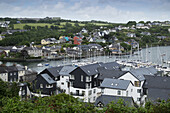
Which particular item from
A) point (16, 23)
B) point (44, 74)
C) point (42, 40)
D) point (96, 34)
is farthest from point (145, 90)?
point (16, 23)

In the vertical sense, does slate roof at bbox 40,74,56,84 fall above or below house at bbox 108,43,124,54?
above

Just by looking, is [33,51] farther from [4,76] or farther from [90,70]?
[90,70]

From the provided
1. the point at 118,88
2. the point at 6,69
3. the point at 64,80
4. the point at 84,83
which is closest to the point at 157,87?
the point at 118,88

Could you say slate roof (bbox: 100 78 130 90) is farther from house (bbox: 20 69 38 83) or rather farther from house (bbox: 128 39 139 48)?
house (bbox: 128 39 139 48)

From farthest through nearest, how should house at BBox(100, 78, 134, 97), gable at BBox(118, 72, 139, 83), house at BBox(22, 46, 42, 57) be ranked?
1. house at BBox(22, 46, 42, 57)
2. gable at BBox(118, 72, 139, 83)
3. house at BBox(100, 78, 134, 97)

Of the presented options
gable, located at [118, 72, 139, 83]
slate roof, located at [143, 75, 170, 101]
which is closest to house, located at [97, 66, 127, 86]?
gable, located at [118, 72, 139, 83]

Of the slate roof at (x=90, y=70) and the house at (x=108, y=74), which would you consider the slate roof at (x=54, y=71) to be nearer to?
the slate roof at (x=90, y=70)

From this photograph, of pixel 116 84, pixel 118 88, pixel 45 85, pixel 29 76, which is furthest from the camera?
pixel 29 76

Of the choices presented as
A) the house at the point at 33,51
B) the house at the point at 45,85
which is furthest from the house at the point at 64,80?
the house at the point at 33,51
